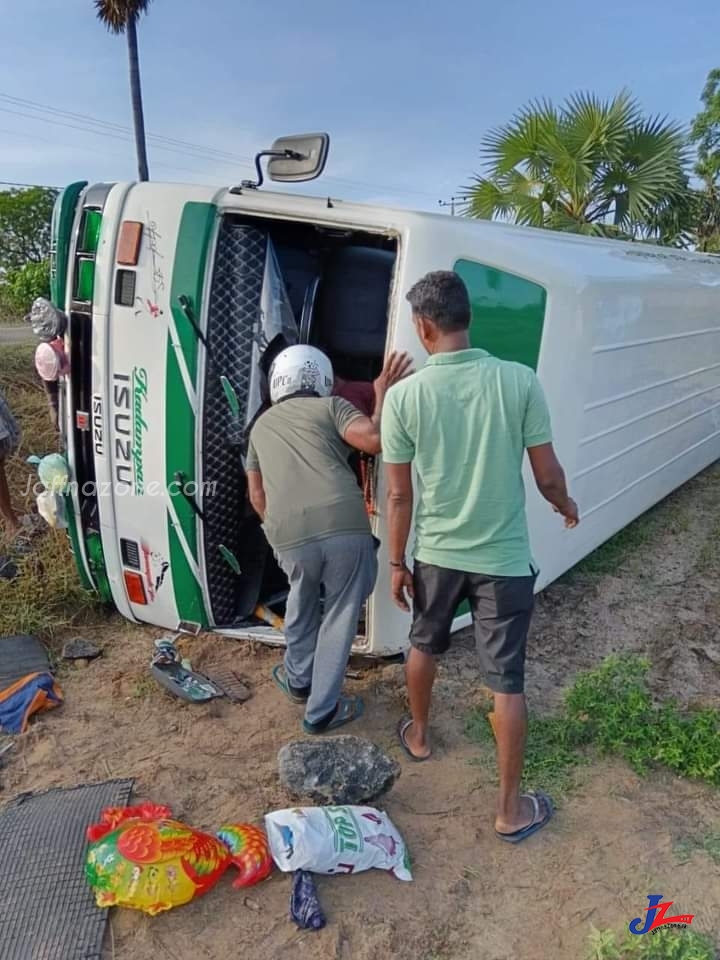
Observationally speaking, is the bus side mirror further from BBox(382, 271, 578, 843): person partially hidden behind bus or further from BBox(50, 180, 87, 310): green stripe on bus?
BBox(382, 271, 578, 843): person partially hidden behind bus

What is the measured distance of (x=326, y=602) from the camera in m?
2.98

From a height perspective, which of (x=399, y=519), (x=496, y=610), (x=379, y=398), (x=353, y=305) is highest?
(x=353, y=305)

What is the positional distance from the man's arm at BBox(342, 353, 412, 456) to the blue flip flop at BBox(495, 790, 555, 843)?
1439mm

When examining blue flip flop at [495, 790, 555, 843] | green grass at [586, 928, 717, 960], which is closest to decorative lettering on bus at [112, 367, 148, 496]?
blue flip flop at [495, 790, 555, 843]

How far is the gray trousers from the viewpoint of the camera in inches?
112

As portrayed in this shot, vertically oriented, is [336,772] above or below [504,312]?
below

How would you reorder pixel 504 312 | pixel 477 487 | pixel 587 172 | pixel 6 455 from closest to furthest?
pixel 477 487, pixel 504 312, pixel 6 455, pixel 587 172

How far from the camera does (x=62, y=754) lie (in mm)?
2980

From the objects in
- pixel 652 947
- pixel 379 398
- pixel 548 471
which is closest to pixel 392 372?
pixel 379 398

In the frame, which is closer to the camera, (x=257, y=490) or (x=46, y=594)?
(x=257, y=490)

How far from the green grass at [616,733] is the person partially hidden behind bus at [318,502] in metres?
0.77

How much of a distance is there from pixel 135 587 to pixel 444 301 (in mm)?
2130

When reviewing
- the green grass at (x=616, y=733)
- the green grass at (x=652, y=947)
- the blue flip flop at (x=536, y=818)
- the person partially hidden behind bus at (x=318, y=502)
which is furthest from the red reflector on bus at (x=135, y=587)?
the green grass at (x=652, y=947)

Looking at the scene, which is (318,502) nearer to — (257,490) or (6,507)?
(257,490)
